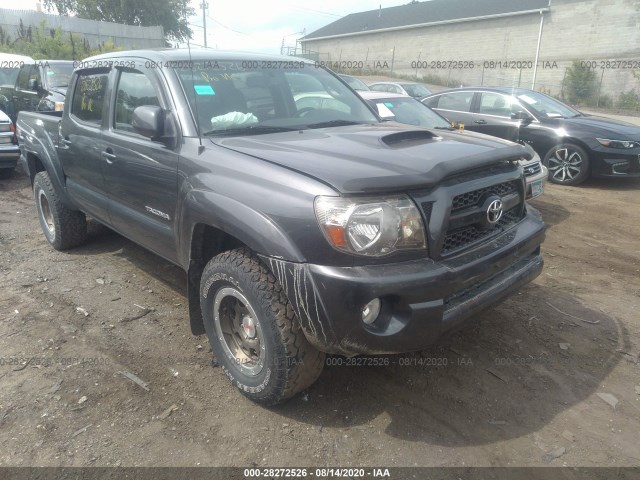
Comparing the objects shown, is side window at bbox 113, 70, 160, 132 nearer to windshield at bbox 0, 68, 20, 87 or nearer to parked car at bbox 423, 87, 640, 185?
parked car at bbox 423, 87, 640, 185

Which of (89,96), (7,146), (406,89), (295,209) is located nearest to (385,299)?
(295,209)

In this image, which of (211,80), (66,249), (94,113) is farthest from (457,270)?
(66,249)

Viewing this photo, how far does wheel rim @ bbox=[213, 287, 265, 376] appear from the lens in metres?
2.60

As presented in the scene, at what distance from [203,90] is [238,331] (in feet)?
4.94

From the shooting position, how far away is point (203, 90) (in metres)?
3.04

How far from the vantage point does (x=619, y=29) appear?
2969 cm

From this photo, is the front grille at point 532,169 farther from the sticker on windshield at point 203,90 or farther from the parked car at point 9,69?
the parked car at point 9,69

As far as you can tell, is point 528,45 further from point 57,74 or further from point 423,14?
point 57,74

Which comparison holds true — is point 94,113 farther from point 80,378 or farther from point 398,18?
point 398,18

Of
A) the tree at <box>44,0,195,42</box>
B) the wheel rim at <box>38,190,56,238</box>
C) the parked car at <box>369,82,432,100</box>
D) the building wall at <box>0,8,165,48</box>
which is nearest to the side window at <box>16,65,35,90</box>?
the wheel rim at <box>38,190,56,238</box>

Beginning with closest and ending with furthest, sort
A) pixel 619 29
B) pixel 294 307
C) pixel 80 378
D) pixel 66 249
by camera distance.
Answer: pixel 294 307, pixel 80 378, pixel 66 249, pixel 619 29

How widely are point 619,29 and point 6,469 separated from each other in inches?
1439

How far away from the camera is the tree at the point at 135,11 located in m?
38.3

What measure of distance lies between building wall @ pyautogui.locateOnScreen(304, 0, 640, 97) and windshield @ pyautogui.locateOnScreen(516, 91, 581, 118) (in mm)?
25482
